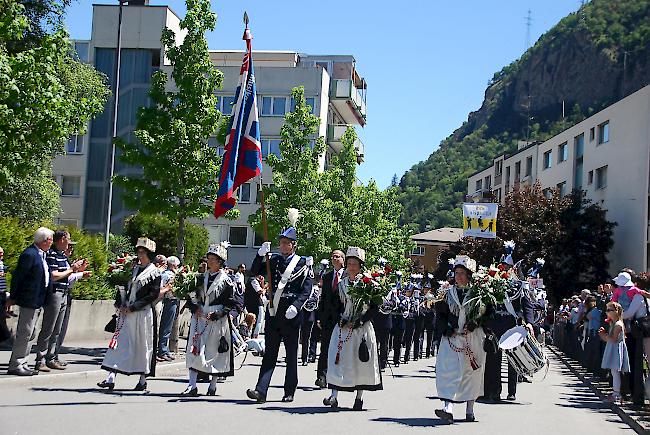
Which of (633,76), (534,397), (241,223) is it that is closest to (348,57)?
(241,223)

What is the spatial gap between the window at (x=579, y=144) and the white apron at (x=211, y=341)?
5510 cm

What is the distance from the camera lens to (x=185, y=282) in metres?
13.8

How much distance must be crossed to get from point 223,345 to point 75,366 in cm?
449

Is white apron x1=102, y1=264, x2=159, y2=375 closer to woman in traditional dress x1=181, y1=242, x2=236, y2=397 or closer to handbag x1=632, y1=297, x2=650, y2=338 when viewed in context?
woman in traditional dress x1=181, y1=242, x2=236, y2=397

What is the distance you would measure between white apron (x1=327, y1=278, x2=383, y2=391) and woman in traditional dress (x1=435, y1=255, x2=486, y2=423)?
33.2 inches

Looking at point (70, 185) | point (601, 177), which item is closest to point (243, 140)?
point (601, 177)

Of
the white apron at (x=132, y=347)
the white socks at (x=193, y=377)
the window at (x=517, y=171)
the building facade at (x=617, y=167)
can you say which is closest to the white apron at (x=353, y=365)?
the white socks at (x=193, y=377)

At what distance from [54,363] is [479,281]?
7187 millimetres

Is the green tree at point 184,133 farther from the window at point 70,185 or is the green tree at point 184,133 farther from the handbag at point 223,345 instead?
the window at point 70,185

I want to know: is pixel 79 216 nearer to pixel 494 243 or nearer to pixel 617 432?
pixel 494 243

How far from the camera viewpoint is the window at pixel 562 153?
68.1 meters

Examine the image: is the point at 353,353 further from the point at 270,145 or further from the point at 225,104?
the point at 225,104

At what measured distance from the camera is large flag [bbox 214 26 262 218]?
14.4m

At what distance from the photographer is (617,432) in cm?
1246
